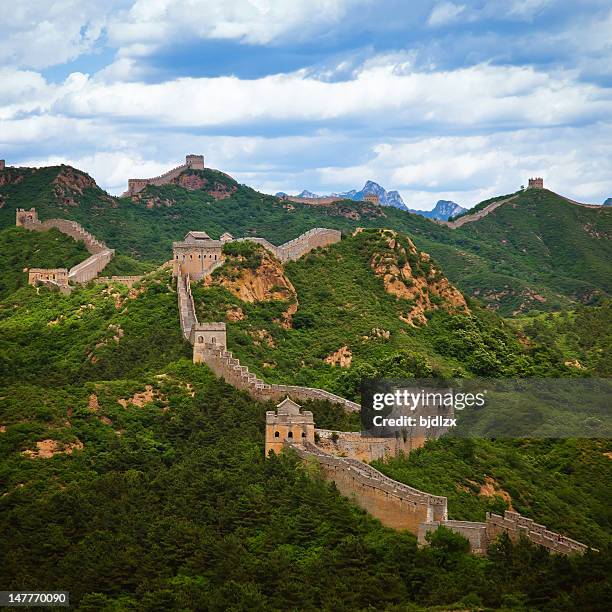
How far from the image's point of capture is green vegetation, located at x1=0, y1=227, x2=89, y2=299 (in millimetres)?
101188

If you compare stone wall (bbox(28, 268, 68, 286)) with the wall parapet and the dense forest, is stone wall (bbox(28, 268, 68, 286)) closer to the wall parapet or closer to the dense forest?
the wall parapet

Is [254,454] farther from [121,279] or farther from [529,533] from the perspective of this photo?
[121,279]

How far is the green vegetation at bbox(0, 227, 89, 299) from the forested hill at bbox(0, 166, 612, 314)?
57.7 ft

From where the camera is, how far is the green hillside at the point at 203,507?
52938 mm

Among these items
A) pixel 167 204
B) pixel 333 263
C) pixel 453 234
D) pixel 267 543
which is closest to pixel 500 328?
pixel 333 263

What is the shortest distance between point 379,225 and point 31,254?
62.4 meters

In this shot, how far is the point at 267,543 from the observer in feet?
186

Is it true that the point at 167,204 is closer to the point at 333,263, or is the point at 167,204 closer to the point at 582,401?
the point at 333,263

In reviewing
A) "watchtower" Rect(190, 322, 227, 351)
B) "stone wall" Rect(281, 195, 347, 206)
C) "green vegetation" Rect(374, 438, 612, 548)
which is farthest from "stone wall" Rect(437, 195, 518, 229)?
"watchtower" Rect(190, 322, 227, 351)

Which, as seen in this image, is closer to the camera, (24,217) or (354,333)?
(354,333)

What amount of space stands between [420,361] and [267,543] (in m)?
27.0

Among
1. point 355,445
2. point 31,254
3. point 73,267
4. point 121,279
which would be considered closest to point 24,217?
point 31,254

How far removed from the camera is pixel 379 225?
529ft

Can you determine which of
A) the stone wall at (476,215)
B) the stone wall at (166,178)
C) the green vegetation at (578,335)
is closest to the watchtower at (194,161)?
the stone wall at (166,178)
